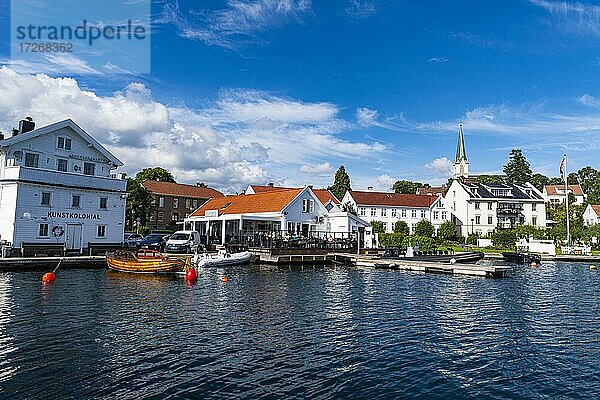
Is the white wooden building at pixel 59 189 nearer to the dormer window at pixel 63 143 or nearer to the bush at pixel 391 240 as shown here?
the dormer window at pixel 63 143

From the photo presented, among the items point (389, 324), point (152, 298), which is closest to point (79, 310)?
point (152, 298)

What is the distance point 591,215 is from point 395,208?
52138mm

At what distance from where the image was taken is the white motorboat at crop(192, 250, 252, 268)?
37.3m

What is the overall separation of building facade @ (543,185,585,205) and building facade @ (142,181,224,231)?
8917 cm

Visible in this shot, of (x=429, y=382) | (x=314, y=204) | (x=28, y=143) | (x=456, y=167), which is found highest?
(x=456, y=167)

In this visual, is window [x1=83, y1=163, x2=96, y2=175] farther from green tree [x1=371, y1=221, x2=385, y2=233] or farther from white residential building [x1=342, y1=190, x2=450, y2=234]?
white residential building [x1=342, y1=190, x2=450, y2=234]

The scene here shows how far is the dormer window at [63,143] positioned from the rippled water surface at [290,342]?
17390 millimetres

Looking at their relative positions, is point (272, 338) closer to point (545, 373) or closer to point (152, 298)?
point (545, 373)

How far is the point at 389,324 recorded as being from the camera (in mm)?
18266

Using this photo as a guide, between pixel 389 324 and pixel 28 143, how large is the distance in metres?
33.9

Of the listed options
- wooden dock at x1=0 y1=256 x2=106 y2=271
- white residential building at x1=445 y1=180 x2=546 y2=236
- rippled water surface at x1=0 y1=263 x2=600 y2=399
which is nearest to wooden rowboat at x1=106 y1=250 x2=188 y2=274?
wooden dock at x1=0 y1=256 x2=106 y2=271

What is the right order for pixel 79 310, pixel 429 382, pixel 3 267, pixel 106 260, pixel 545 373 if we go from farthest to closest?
pixel 106 260, pixel 3 267, pixel 79 310, pixel 545 373, pixel 429 382

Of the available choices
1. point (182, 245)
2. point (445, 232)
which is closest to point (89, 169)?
point (182, 245)

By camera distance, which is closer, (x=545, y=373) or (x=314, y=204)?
(x=545, y=373)
